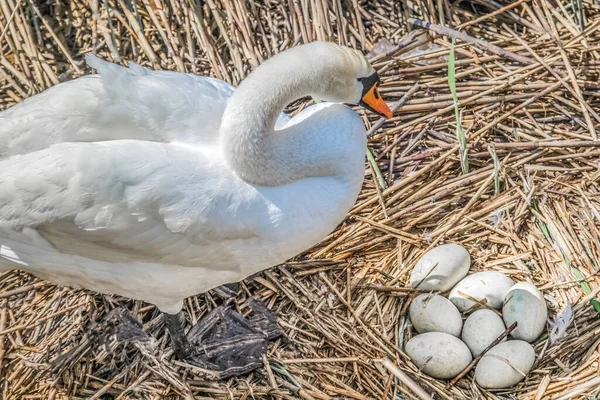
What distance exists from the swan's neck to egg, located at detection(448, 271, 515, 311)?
962mm

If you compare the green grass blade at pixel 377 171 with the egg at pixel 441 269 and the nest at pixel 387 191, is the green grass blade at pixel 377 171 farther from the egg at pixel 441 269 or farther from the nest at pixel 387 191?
the egg at pixel 441 269

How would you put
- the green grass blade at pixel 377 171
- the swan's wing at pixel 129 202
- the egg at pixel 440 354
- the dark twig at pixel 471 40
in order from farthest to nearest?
the dark twig at pixel 471 40 → the green grass blade at pixel 377 171 → the egg at pixel 440 354 → the swan's wing at pixel 129 202

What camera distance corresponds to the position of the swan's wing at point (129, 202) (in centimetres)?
283

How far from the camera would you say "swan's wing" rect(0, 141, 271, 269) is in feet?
9.29

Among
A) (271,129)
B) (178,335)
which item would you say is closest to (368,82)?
(271,129)

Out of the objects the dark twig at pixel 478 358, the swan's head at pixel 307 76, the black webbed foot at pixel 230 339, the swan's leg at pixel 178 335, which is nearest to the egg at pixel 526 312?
the dark twig at pixel 478 358

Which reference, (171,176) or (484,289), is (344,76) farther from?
(484,289)

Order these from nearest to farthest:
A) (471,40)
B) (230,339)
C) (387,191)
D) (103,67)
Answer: (103,67) < (230,339) < (387,191) < (471,40)

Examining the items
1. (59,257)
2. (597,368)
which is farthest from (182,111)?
(597,368)

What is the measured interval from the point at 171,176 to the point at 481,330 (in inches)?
59.3

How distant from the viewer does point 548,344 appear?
3.46m

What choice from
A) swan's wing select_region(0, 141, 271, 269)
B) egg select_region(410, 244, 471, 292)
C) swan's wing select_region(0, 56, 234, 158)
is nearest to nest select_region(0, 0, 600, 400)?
egg select_region(410, 244, 471, 292)

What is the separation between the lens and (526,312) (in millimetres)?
3422

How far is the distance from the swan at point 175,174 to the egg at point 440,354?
0.71 meters
